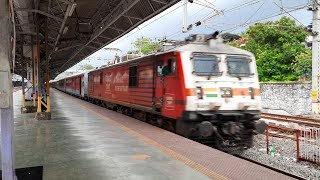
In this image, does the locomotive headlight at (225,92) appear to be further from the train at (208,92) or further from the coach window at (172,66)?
the coach window at (172,66)

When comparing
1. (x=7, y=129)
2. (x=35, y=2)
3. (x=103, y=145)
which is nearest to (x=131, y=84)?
(x=35, y=2)

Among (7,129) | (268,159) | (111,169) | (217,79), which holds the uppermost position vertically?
(217,79)

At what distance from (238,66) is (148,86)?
330 cm

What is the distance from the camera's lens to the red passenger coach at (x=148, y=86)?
9.23 m

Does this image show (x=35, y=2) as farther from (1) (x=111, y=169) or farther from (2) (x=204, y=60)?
(1) (x=111, y=169)

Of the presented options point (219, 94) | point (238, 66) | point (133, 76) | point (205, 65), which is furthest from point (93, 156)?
point (133, 76)

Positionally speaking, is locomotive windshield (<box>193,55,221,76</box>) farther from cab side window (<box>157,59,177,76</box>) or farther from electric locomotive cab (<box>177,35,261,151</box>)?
cab side window (<box>157,59,177,76</box>)

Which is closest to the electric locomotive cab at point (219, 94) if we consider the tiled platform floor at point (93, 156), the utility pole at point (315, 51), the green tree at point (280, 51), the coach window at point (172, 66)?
the coach window at point (172, 66)

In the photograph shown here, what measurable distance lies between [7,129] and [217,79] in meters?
6.22

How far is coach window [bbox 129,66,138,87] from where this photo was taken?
12.8 m

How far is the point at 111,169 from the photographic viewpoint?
5.61 m

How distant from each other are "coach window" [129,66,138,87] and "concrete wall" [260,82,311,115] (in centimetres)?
1364

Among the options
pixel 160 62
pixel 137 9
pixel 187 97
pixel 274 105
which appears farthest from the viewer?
pixel 274 105

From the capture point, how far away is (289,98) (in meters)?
22.7
